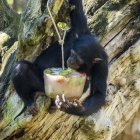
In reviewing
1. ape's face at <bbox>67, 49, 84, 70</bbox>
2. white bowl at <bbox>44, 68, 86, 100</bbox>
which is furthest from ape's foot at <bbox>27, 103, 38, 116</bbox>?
white bowl at <bbox>44, 68, 86, 100</bbox>

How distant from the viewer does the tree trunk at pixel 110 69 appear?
4.33m

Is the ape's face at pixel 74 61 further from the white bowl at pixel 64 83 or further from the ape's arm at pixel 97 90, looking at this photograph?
the white bowl at pixel 64 83

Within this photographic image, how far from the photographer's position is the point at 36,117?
4.38m

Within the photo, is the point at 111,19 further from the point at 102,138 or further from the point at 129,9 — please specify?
the point at 102,138

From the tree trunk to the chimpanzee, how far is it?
4.2 inches

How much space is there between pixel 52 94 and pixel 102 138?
1201 mm

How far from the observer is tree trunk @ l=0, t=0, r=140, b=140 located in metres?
4.33

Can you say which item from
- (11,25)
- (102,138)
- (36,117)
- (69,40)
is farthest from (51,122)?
(11,25)

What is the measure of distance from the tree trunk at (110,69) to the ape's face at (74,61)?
397mm

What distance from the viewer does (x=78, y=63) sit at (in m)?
4.01

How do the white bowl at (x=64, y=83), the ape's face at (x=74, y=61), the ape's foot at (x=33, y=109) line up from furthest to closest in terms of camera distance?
the ape's foot at (x=33, y=109) < the ape's face at (x=74, y=61) < the white bowl at (x=64, y=83)

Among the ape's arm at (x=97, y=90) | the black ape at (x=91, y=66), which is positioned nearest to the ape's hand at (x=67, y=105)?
the black ape at (x=91, y=66)

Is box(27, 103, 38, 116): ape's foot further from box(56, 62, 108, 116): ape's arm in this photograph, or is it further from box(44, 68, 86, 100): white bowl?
box(44, 68, 86, 100): white bowl

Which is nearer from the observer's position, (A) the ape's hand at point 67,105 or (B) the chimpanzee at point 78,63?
(A) the ape's hand at point 67,105
